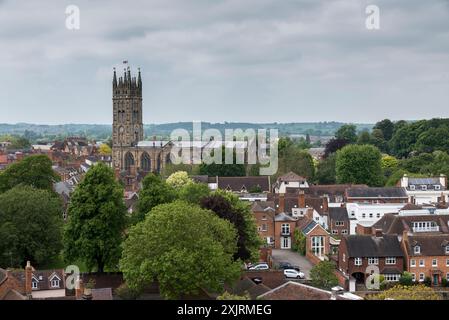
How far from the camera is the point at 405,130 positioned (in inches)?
4355

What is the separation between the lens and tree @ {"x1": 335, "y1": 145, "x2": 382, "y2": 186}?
76188mm

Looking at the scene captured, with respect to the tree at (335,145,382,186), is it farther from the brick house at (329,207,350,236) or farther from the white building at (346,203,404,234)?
the brick house at (329,207,350,236)

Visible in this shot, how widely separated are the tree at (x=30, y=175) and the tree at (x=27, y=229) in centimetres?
1137

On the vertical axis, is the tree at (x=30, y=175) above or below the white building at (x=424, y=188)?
above

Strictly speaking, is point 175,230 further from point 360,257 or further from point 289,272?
point 360,257

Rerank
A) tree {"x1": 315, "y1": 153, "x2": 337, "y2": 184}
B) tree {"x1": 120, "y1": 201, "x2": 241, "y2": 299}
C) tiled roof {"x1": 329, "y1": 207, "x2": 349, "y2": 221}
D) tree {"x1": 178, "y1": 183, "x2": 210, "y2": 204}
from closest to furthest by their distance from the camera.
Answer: tree {"x1": 120, "y1": 201, "x2": 241, "y2": 299} → tree {"x1": 178, "y1": 183, "x2": 210, "y2": 204} → tiled roof {"x1": 329, "y1": 207, "x2": 349, "y2": 221} → tree {"x1": 315, "y1": 153, "x2": 337, "y2": 184}

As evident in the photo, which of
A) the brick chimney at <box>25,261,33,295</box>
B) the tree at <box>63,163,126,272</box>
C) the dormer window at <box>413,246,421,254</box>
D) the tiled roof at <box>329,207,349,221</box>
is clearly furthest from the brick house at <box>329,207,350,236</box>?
the brick chimney at <box>25,261,33,295</box>

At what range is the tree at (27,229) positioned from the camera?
1522 inches

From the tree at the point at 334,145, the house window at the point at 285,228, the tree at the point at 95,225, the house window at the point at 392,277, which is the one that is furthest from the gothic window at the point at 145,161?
the house window at the point at 392,277

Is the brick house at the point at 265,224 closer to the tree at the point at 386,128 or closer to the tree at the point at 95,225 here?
the tree at the point at 95,225

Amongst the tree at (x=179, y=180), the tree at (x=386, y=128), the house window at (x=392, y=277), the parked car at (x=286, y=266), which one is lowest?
the house window at (x=392, y=277)

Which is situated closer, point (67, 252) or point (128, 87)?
point (67, 252)
